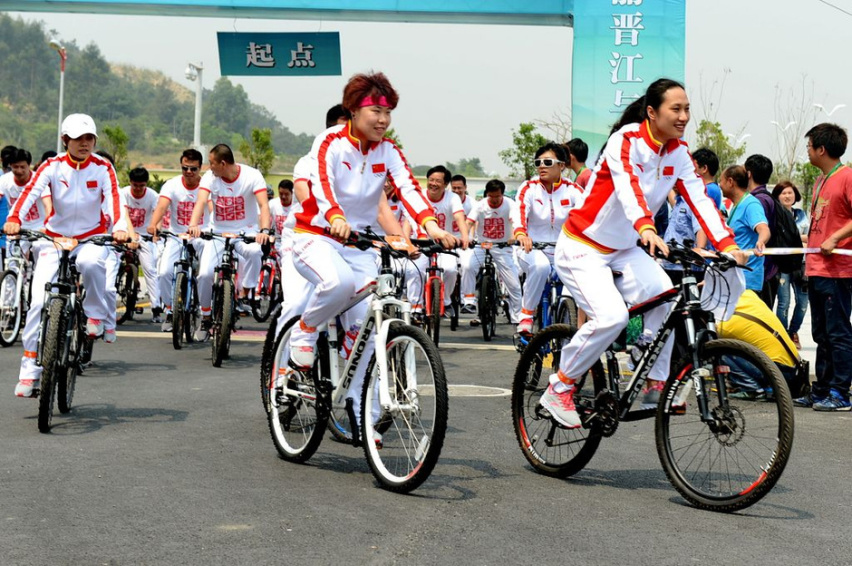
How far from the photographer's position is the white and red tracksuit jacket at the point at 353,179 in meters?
6.95

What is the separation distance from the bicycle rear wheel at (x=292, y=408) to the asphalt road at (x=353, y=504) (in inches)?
5.1

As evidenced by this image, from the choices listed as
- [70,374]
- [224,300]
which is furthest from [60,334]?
[224,300]

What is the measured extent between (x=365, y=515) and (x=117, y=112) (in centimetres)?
18314

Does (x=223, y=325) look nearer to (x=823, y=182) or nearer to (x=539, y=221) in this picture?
(x=539, y=221)

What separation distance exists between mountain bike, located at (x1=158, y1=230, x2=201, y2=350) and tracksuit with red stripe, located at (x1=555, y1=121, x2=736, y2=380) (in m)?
7.19

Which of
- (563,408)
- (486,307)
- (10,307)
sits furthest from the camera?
(486,307)

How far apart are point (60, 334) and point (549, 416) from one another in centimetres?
345

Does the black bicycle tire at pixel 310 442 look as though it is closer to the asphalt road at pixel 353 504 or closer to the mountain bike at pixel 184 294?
the asphalt road at pixel 353 504

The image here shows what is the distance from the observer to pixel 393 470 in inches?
246

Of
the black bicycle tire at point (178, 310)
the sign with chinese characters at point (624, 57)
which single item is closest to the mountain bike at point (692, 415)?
the black bicycle tire at point (178, 310)

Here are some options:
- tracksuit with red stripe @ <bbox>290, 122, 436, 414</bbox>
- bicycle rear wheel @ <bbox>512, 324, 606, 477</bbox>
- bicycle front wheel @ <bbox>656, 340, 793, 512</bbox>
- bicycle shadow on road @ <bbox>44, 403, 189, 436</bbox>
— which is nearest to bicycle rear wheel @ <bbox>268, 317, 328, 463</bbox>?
tracksuit with red stripe @ <bbox>290, 122, 436, 414</bbox>

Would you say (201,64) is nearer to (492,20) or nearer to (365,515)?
(492,20)

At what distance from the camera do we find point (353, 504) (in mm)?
5926

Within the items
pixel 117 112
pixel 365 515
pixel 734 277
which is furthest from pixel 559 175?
pixel 117 112
